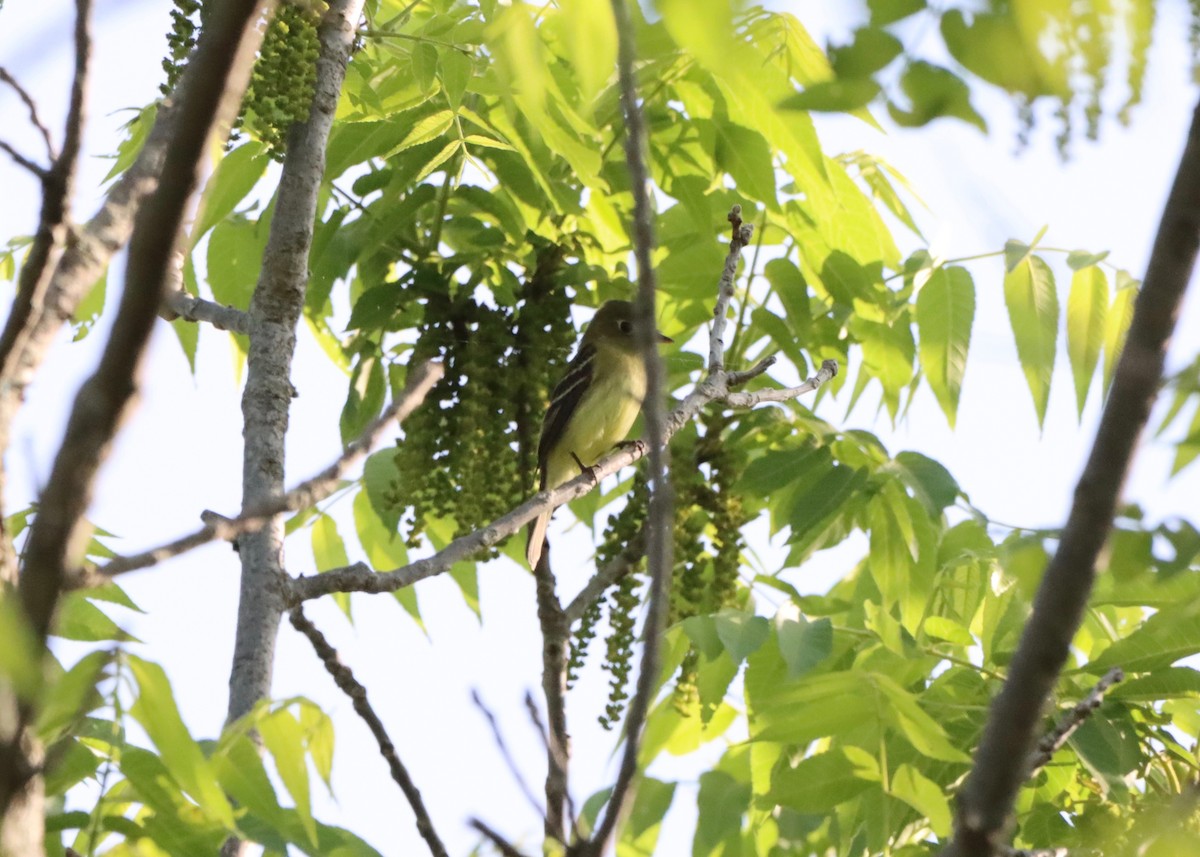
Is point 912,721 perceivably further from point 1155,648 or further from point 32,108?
point 32,108

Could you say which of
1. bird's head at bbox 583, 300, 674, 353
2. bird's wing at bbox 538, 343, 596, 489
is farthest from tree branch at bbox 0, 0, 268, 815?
bird's head at bbox 583, 300, 674, 353

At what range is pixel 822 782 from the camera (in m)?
3.03

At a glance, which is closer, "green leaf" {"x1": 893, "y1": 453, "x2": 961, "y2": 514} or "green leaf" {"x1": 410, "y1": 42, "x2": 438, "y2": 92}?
"green leaf" {"x1": 410, "y1": 42, "x2": 438, "y2": 92}

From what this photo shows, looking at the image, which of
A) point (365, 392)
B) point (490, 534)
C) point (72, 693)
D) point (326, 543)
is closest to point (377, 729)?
point (72, 693)

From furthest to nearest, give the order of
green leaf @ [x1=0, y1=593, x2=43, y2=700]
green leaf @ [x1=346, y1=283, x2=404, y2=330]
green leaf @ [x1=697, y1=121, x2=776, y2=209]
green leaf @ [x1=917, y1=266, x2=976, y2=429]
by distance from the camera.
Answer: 1. green leaf @ [x1=346, y1=283, x2=404, y2=330]
2. green leaf @ [x1=917, y1=266, x2=976, y2=429]
3. green leaf @ [x1=697, y1=121, x2=776, y2=209]
4. green leaf @ [x1=0, y1=593, x2=43, y2=700]

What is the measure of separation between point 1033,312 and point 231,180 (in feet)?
9.47

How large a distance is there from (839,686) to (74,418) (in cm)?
204

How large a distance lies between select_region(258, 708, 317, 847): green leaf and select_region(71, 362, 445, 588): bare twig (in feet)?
1.66

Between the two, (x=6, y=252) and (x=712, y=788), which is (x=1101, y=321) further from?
(x=6, y=252)

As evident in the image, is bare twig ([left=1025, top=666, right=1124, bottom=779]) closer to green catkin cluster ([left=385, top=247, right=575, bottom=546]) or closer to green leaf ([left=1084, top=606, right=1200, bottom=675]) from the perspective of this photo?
green leaf ([left=1084, top=606, right=1200, bottom=675])

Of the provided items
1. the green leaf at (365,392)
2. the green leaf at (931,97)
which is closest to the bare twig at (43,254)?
the green leaf at (931,97)

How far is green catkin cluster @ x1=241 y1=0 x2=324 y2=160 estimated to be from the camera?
11.9ft

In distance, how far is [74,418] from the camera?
1331 millimetres

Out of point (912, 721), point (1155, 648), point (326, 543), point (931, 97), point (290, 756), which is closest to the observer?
point (931, 97)
